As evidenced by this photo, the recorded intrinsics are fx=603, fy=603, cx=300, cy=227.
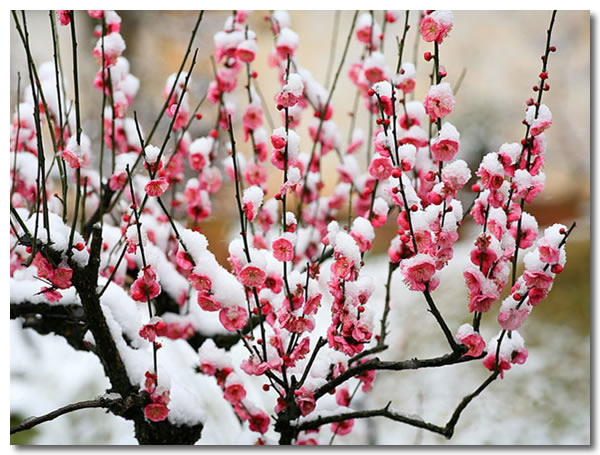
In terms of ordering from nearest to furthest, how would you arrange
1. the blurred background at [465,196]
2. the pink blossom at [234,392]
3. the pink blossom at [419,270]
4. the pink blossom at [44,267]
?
the pink blossom at [419,270] → the pink blossom at [44,267] → the pink blossom at [234,392] → the blurred background at [465,196]

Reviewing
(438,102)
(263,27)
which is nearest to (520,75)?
(263,27)

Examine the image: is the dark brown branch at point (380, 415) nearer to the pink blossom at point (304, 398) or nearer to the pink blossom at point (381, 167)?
the pink blossom at point (304, 398)

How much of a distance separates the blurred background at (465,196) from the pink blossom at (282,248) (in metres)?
0.81

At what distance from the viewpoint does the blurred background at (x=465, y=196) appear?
173cm

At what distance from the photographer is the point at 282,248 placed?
0.67 meters

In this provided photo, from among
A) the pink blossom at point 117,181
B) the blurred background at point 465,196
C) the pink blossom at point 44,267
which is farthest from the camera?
the blurred background at point 465,196

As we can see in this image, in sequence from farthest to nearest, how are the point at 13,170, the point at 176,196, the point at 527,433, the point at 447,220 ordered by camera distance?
1. the point at 527,433
2. the point at 176,196
3. the point at 13,170
4. the point at 447,220

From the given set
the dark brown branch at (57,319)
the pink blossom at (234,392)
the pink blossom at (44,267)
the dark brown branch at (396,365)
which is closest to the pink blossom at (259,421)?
the pink blossom at (234,392)

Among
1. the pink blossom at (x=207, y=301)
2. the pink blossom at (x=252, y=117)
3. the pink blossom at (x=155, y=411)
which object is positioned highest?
the pink blossom at (x=252, y=117)

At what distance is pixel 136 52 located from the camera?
2061 millimetres

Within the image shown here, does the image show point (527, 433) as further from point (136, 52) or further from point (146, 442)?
point (136, 52)

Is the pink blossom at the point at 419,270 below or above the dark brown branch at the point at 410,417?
above

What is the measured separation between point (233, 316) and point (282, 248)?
4.2 inches

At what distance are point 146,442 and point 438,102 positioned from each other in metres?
0.64
